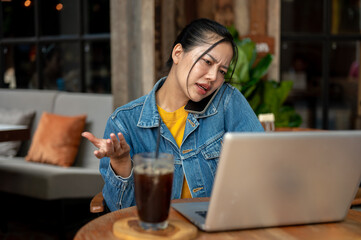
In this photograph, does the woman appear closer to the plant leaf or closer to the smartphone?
the smartphone

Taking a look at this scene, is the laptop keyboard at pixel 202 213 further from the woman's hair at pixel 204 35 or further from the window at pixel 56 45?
the window at pixel 56 45

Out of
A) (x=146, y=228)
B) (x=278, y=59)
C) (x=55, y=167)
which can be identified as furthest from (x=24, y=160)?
(x=146, y=228)

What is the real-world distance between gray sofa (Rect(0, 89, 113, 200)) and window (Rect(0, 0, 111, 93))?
1.38 ft

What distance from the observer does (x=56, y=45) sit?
4941 mm

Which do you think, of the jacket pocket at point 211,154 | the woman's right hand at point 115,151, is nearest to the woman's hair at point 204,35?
the jacket pocket at point 211,154

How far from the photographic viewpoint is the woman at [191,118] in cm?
167

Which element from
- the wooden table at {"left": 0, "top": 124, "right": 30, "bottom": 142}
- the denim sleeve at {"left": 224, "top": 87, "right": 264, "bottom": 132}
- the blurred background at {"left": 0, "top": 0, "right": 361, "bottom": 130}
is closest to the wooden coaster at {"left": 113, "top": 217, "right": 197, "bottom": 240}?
the denim sleeve at {"left": 224, "top": 87, "right": 264, "bottom": 132}

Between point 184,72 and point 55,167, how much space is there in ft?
7.71

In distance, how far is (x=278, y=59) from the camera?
13.4ft

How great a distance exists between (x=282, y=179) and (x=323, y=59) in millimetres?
3363

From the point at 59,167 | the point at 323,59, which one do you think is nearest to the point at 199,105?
the point at 59,167

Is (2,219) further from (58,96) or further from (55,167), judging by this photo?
(58,96)

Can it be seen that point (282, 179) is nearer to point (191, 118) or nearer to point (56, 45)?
point (191, 118)

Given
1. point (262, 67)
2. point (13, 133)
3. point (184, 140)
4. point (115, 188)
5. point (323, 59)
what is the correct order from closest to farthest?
point (115, 188) < point (184, 140) < point (13, 133) < point (262, 67) < point (323, 59)
